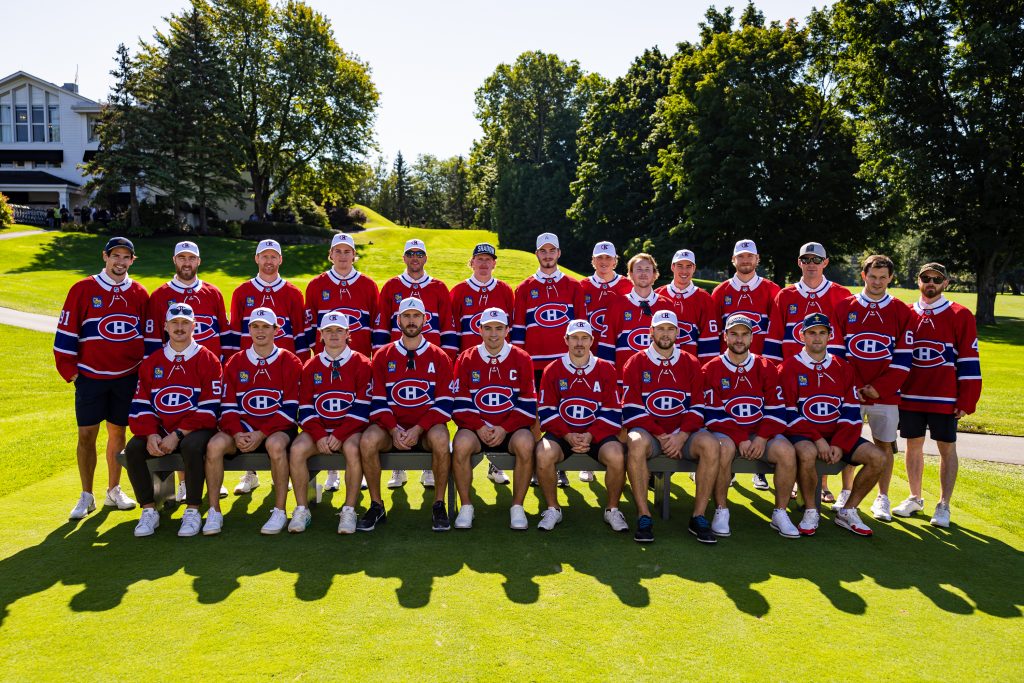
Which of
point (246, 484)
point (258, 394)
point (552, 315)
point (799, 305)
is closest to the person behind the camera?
point (258, 394)

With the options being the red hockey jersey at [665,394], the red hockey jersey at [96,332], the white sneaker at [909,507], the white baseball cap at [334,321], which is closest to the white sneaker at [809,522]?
the white sneaker at [909,507]

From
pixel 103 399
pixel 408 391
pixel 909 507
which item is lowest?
pixel 909 507

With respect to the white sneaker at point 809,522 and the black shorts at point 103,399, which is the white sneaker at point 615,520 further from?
the black shorts at point 103,399

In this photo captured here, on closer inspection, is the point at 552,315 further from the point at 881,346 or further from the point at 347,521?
the point at 881,346

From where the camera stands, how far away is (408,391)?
5.86 m

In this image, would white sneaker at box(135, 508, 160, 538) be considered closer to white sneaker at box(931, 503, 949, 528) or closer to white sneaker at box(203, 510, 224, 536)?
white sneaker at box(203, 510, 224, 536)

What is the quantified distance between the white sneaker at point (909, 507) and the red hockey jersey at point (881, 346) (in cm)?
97

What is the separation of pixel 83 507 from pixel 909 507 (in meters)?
7.53

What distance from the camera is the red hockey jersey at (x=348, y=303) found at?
6762mm

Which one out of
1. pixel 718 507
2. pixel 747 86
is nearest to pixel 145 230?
pixel 747 86

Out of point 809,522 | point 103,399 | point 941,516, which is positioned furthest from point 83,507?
point 941,516

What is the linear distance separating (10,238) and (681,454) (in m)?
38.3

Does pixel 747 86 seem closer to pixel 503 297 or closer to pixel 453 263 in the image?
pixel 453 263

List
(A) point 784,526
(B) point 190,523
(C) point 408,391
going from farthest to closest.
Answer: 1. (C) point 408,391
2. (A) point 784,526
3. (B) point 190,523
